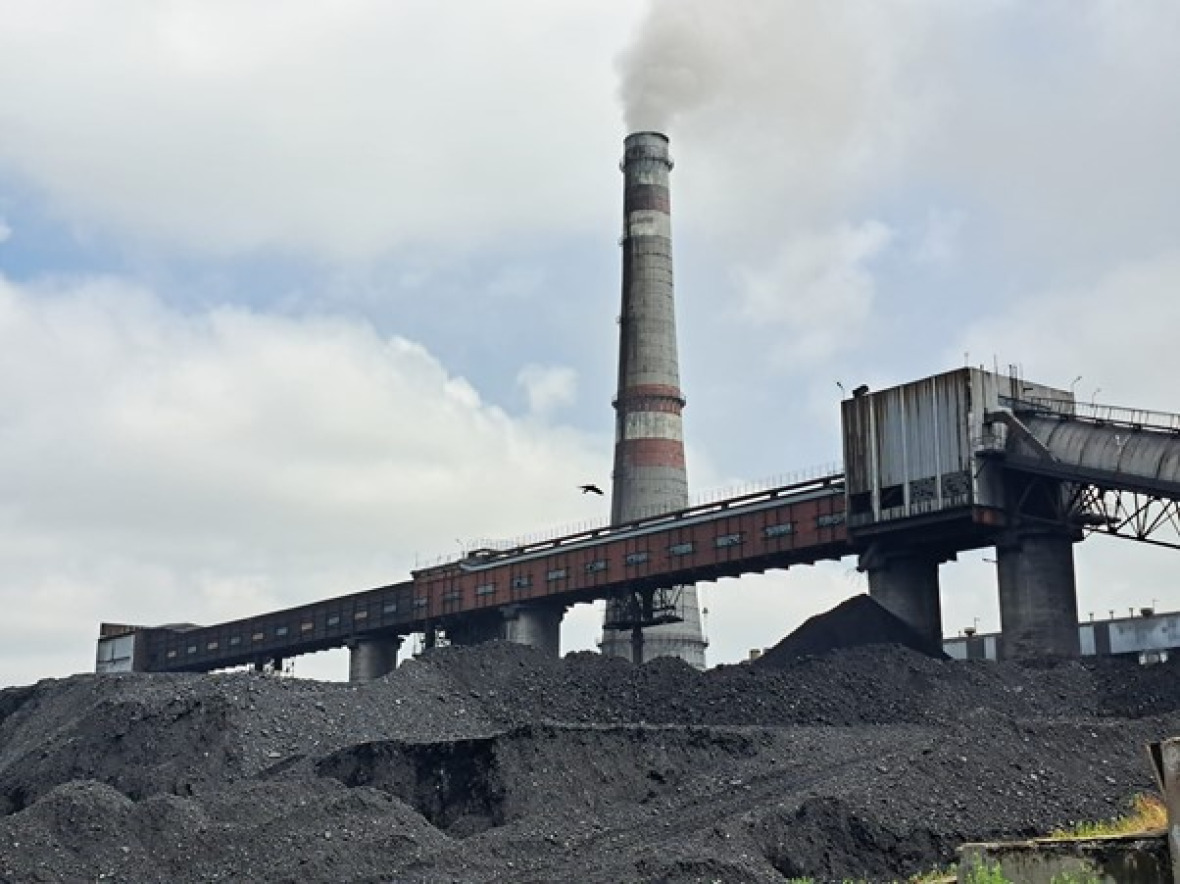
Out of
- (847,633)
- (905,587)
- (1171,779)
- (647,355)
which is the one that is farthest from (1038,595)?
(1171,779)

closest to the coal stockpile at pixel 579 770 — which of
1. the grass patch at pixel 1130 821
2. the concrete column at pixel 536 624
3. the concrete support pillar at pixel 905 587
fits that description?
the grass patch at pixel 1130 821

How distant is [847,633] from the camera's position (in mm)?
34531

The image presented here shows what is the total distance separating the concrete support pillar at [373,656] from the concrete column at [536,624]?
7.87m

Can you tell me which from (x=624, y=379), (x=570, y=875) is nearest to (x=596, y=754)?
(x=570, y=875)

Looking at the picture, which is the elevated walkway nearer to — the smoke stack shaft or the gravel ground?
the gravel ground

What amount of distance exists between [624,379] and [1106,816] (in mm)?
34570

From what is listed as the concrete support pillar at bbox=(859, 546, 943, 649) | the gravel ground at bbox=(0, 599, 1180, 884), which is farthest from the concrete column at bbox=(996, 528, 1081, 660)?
the concrete support pillar at bbox=(859, 546, 943, 649)

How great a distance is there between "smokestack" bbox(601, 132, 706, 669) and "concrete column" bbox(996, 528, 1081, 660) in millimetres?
15322

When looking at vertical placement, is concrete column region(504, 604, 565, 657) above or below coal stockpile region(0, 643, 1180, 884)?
above

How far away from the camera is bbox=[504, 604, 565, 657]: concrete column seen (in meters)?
46.4

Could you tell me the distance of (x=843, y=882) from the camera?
1448cm

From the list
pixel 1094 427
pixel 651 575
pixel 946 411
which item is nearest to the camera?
pixel 1094 427

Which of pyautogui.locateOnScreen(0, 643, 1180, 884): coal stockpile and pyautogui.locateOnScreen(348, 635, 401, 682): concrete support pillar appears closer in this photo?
pyautogui.locateOnScreen(0, 643, 1180, 884): coal stockpile

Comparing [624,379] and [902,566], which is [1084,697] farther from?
[624,379]
